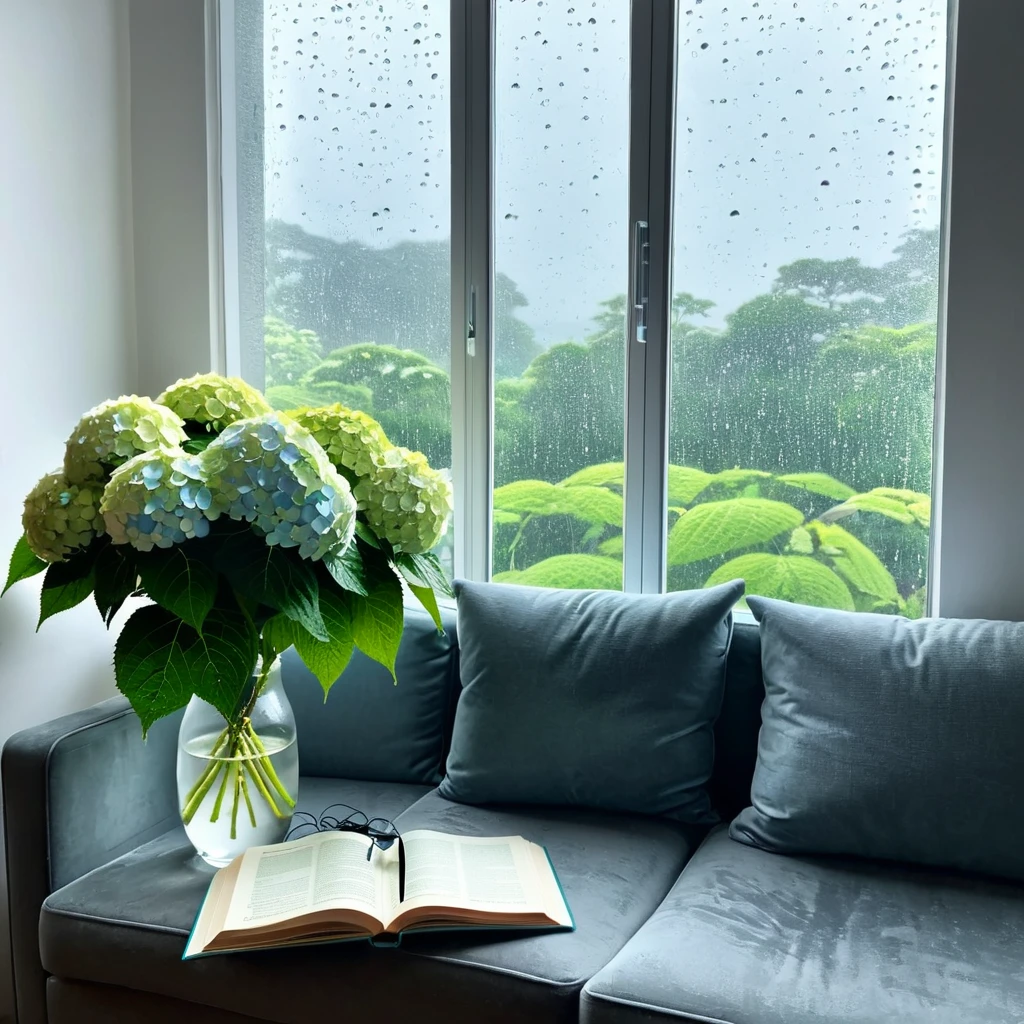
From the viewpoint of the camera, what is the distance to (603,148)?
7.39ft

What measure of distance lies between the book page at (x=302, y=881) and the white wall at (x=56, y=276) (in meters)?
0.74

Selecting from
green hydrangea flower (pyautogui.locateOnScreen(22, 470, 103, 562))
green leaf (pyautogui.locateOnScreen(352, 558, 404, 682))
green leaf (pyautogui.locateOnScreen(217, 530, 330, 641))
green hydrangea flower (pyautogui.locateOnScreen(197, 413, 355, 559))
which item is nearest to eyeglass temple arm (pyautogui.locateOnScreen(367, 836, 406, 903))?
green leaf (pyautogui.locateOnScreen(352, 558, 404, 682))

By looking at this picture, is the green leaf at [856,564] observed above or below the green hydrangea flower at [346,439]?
below

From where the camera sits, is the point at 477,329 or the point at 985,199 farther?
the point at 477,329

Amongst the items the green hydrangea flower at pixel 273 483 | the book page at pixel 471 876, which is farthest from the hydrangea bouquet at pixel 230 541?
the book page at pixel 471 876

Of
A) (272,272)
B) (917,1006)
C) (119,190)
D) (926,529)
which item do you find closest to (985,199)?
(926,529)

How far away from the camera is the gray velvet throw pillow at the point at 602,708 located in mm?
1892

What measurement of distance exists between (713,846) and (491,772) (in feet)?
1.37

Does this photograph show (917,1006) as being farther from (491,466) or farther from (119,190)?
(119,190)

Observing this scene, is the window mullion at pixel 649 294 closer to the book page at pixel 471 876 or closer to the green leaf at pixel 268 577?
the book page at pixel 471 876

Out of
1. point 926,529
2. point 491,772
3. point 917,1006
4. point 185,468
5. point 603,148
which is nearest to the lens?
point 917,1006

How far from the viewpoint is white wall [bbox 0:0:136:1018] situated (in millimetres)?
2049

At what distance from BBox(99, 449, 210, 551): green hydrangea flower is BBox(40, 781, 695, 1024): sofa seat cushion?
1.92 ft

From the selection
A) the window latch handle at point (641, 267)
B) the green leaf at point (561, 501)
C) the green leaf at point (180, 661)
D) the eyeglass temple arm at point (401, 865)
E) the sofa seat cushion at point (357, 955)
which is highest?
the window latch handle at point (641, 267)
